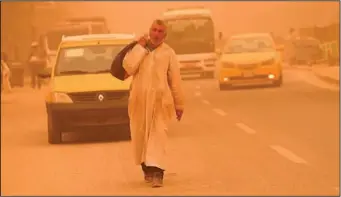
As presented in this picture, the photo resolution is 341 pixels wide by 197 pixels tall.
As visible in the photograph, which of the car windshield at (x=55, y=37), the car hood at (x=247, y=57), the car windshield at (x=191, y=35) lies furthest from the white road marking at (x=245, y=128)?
the car windshield at (x=191, y=35)

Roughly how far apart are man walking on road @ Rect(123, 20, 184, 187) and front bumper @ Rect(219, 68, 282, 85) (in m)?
19.9

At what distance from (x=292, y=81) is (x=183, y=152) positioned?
67.3ft

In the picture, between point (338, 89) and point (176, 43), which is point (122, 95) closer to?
point (338, 89)

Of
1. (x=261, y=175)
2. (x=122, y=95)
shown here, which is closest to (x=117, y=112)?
(x=122, y=95)

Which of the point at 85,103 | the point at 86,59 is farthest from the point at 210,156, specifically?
the point at 86,59

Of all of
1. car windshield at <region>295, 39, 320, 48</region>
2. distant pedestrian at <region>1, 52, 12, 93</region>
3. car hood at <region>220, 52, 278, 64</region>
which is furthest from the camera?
car windshield at <region>295, 39, 320, 48</region>

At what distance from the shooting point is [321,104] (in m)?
24.3

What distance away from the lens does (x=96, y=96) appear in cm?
1702

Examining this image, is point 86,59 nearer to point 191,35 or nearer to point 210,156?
point 210,156

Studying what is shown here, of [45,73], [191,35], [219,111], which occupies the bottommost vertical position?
[191,35]

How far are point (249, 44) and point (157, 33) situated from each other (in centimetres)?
2215

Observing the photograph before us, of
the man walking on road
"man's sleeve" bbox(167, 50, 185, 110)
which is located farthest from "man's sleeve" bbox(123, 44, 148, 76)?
"man's sleeve" bbox(167, 50, 185, 110)

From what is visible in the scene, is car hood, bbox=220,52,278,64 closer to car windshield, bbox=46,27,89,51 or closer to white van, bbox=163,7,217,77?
white van, bbox=163,7,217,77

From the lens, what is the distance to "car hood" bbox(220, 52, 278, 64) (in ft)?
104
